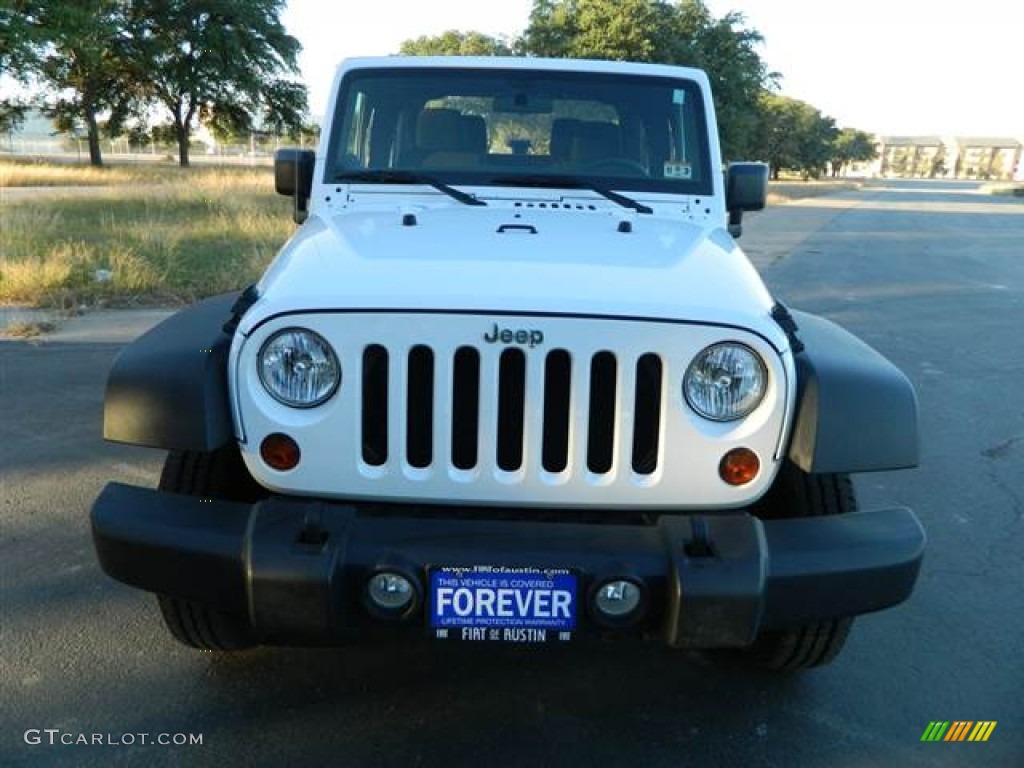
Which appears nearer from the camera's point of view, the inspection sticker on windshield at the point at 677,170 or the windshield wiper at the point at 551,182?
the windshield wiper at the point at 551,182

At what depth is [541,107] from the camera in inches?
141

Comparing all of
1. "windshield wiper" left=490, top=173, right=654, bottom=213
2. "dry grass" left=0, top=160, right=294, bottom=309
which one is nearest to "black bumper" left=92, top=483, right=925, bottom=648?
"windshield wiper" left=490, top=173, right=654, bottom=213

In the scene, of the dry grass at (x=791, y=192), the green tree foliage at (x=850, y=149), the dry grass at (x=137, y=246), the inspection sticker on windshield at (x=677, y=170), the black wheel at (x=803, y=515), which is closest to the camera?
the black wheel at (x=803, y=515)

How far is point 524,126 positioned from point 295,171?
95cm

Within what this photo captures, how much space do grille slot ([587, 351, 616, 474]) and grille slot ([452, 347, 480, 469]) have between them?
274mm

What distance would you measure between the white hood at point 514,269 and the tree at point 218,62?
34.7 metres

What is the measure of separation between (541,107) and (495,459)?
2004 mm

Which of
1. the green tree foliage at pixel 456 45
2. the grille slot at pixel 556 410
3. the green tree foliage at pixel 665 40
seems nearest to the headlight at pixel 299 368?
the grille slot at pixel 556 410

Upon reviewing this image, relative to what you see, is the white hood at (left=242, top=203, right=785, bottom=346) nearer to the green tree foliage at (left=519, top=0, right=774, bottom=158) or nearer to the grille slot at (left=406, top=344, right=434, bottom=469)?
the grille slot at (left=406, top=344, right=434, bottom=469)

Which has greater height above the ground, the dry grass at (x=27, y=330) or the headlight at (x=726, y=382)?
the headlight at (x=726, y=382)

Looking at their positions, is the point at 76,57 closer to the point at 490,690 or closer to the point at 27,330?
the point at 27,330

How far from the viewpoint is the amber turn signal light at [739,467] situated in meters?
2.09

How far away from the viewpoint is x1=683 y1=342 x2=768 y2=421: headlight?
6.74 ft

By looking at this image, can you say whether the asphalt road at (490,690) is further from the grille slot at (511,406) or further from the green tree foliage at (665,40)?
the green tree foliage at (665,40)
